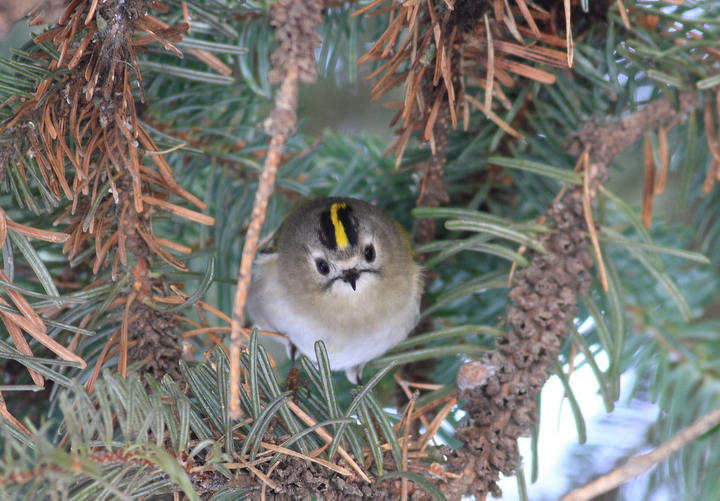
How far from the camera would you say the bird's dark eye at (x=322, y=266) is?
1.97 meters

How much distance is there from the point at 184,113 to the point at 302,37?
97cm

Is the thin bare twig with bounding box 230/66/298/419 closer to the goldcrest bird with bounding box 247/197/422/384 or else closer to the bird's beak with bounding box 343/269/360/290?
the goldcrest bird with bounding box 247/197/422/384

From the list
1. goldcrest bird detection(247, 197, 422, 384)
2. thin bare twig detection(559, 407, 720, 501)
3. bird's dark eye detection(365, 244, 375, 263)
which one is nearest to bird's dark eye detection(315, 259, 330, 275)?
goldcrest bird detection(247, 197, 422, 384)

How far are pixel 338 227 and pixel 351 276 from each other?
164 millimetres

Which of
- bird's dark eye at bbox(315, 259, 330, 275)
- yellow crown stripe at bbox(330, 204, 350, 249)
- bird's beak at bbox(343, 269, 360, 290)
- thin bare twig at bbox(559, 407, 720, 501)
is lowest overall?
thin bare twig at bbox(559, 407, 720, 501)

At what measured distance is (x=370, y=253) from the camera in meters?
1.97

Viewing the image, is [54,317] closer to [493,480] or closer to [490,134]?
[493,480]

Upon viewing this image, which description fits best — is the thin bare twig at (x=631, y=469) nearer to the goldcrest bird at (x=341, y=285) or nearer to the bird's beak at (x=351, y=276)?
the goldcrest bird at (x=341, y=285)

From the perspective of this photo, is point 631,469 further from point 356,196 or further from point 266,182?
point 356,196

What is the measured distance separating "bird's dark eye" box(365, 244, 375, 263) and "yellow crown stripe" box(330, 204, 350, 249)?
0.25 feet

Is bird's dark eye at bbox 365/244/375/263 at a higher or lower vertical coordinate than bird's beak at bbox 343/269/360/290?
higher

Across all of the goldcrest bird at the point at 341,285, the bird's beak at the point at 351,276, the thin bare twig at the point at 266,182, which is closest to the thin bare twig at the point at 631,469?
the thin bare twig at the point at 266,182

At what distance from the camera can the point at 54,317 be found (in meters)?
1.09

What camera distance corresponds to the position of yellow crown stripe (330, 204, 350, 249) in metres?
1.90
